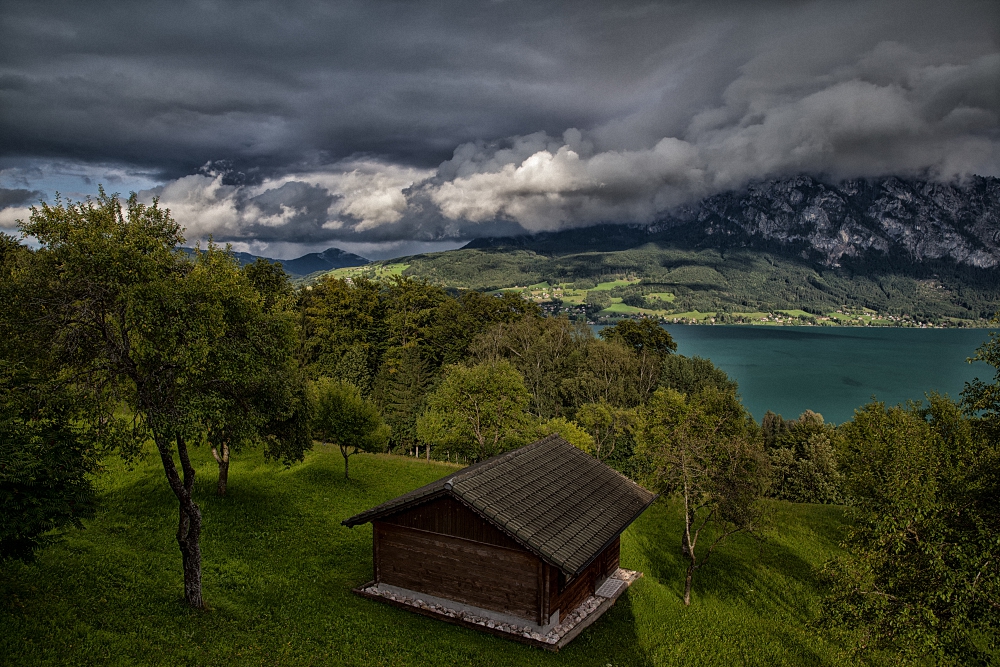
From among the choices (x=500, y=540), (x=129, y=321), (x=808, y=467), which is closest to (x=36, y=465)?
(x=129, y=321)

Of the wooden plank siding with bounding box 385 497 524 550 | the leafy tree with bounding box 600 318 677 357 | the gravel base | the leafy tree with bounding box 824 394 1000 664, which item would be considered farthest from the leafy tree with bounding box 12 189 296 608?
the leafy tree with bounding box 600 318 677 357

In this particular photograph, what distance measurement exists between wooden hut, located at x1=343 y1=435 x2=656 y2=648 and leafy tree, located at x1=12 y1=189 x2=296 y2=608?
6876 mm

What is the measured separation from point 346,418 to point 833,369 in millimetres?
136305

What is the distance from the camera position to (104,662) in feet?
33.5

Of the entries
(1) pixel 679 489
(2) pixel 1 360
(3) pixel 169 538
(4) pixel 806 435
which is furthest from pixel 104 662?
(4) pixel 806 435

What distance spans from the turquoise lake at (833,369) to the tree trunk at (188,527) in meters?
88.1

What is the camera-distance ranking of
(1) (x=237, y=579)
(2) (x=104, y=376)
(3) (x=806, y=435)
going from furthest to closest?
1. (3) (x=806, y=435)
2. (1) (x=237, y=579)
3. (2) (x=104, y=376)

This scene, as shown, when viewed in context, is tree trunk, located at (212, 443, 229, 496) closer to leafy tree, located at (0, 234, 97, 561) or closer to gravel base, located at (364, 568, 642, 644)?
gravel base, located at (364, 568, 642, 644)

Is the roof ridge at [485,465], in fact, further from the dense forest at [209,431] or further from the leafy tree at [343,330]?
the leafy tree at [343,330]

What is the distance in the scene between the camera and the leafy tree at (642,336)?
218ft

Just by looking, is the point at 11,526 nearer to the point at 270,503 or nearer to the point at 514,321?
the point at 270,503

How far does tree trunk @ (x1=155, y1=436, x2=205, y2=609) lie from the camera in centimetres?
1255

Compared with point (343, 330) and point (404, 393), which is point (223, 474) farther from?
point (343, 330)

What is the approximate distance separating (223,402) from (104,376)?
8.14 feet
